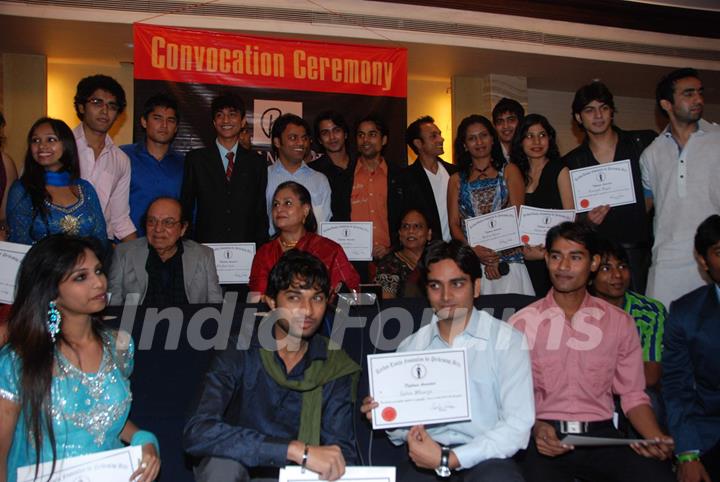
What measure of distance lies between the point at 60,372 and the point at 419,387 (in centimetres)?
131

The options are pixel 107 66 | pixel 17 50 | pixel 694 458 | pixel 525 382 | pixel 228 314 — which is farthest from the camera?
pixel 107 66

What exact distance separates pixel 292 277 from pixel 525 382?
102 centimetres

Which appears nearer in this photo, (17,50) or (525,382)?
(525,382)

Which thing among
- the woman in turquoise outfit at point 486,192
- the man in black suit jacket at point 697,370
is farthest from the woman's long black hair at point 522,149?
the man in black suit jacket at point 697,370

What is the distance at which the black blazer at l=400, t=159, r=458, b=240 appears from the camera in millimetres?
4934

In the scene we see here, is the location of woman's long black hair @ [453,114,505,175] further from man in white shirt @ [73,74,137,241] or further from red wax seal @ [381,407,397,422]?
red wax seal @ [381,407,397,422]

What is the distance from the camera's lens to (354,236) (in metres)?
4.49

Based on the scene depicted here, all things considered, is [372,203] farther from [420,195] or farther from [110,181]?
[110,181]

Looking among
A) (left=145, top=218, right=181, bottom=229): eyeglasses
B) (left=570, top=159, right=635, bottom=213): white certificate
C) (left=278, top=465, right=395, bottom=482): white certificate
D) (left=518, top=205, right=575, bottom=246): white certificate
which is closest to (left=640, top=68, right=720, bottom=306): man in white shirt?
(left=570, top=159, right=635, bottom=213): white certificate

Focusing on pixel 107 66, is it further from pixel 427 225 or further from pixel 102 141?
pixel 427 225

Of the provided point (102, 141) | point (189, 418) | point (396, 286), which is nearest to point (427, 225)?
point (396, 286)

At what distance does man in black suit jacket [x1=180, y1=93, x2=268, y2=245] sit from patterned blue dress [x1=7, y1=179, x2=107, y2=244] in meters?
0.88

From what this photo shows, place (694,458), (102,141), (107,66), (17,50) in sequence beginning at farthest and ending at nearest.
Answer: (107,66), (17,50), (102,141), (694,458)

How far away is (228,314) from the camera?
10.4 ft
